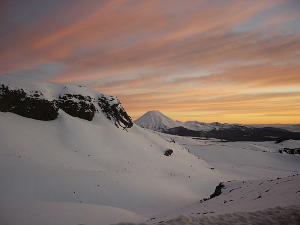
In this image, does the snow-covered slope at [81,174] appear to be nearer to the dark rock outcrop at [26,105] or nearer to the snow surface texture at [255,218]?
the dark rock outcrop at [26,105]

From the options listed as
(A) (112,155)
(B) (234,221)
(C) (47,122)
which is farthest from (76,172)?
(B) (234,221)

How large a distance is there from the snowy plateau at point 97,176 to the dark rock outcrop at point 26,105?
0.12m

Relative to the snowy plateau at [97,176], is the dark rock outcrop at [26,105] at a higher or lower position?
higher

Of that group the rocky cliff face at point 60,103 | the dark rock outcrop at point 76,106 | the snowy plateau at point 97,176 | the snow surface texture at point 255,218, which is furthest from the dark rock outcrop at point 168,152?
the snow surface texture at point 255,218

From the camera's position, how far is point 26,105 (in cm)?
2956

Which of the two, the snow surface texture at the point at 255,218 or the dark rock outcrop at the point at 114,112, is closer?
the snow surface texture at the point at 255,218

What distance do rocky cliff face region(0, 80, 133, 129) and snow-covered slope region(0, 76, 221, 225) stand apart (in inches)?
25.5

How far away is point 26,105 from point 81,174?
53.2ft

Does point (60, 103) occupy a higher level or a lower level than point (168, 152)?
higher

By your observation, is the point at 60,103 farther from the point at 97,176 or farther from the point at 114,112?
the point at 97,176

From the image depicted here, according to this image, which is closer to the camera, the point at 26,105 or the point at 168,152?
the point at 26,105

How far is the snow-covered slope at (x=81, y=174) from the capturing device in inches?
534

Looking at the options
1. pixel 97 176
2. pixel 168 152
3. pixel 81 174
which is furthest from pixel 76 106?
pixel 168 152

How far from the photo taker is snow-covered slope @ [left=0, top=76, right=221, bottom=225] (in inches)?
534
